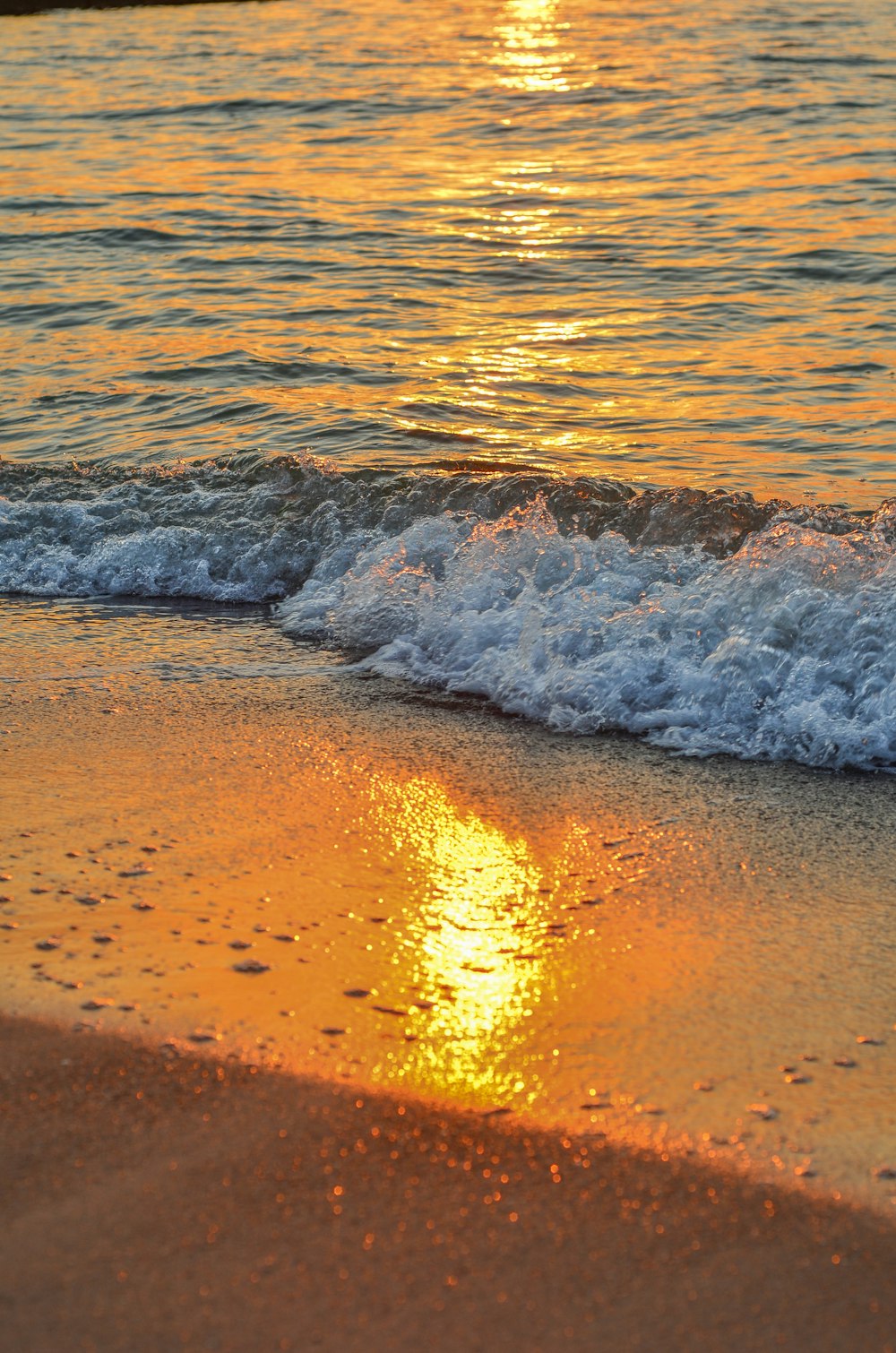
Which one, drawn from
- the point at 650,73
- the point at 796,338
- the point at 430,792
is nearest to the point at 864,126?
the point at 650,73

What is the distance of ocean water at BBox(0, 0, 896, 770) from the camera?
4977mm

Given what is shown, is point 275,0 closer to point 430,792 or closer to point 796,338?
point 796,338

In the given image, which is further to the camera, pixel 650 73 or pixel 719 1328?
pixel 650 73

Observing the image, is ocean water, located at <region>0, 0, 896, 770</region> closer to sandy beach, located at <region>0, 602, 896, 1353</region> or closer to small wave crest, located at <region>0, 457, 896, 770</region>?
small wave crest, located at <region>0, 457, 896, 770</region>

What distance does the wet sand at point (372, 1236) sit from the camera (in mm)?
2016

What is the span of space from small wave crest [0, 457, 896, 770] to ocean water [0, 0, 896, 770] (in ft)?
0.05

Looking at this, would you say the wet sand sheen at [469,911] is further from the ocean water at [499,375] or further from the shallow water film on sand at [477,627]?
the ocean water at [499,375]

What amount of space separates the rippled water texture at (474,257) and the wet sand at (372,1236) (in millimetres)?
4564

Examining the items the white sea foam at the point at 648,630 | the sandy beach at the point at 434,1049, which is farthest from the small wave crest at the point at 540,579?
the sandy beach at the point at 434,1049

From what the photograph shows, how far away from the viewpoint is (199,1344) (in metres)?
1.97

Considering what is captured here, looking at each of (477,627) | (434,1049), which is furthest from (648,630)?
(434,1049)

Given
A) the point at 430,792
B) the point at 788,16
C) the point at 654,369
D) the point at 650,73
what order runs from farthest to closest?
the point at 788,16 → the point at 650,73 → the point at 654,369 → the point at 430,792

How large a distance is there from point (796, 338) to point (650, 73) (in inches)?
384

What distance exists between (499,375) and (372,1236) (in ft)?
22.1
